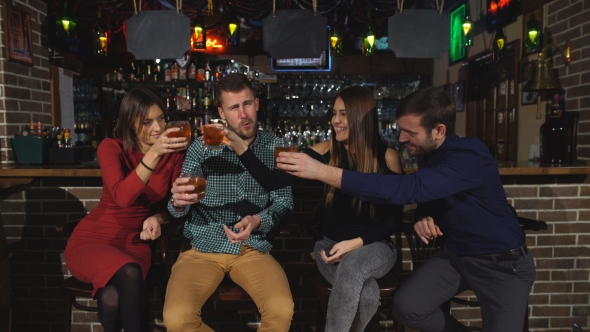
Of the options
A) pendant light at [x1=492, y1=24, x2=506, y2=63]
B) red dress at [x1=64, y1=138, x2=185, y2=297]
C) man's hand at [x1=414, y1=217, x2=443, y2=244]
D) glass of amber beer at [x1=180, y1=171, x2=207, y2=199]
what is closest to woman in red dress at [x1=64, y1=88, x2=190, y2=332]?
red dress at [x1=64, y1=138, x2=185, y2=297]

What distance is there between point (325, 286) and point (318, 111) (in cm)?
425

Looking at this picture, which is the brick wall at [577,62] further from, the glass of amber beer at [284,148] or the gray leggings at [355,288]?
the glass of amber beer at [284,148]

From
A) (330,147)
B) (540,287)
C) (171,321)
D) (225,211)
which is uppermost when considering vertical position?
(330,147)

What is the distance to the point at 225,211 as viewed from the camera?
84.7 inches

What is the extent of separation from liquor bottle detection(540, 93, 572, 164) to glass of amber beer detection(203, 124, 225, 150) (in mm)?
2263

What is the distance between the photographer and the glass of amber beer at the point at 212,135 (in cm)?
187

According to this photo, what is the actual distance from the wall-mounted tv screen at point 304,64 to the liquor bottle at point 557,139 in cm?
354

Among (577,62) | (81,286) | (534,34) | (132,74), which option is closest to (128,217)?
(81,286)

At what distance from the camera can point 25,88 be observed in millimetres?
3061

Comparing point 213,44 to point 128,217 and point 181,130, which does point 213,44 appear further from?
point 181,130

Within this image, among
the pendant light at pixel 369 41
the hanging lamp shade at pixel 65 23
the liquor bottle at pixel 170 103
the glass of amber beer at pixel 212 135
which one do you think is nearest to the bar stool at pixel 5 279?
the glass of amber beer at pixel 212 135

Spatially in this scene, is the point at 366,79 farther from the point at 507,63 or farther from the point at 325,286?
the point at 325,286

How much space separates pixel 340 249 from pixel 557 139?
75.6 inches

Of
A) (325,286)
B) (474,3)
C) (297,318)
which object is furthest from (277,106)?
(325,286)
